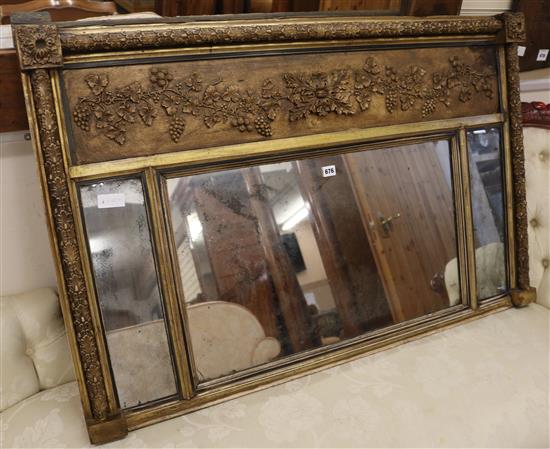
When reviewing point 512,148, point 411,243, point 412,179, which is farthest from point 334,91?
point 512,148

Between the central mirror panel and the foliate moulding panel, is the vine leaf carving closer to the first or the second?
the foliate moulding panel

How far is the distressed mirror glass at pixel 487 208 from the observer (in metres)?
1.40

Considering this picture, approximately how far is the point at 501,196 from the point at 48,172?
122 cm

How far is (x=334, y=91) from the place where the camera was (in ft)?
3.95

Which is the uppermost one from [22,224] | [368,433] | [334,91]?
[334,91]

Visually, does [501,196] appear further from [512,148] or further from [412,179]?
[412,179]

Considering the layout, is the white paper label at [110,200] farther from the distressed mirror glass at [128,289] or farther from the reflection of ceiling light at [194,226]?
the reflection of ceiling light at [194,226]

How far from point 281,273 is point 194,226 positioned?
0.81 ft

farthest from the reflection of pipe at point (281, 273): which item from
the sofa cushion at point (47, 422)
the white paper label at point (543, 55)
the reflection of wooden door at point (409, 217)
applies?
the white paper label at point (543, 55)

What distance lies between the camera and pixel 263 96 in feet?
3.73

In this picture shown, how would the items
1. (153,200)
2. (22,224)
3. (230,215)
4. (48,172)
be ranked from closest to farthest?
(48,172), (153,200), (230,215), (22,224)

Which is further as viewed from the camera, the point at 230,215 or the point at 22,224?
the point at 22,224

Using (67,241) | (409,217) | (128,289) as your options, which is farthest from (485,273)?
(67,241)

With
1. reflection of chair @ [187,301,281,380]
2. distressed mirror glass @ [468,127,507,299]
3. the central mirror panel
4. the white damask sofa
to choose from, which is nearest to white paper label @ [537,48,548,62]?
distressed mirror glass @ [468,127,507,299]
